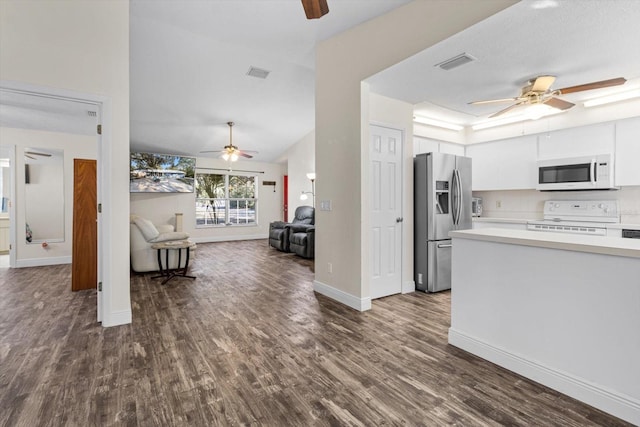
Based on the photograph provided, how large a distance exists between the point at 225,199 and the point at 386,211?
274 inches

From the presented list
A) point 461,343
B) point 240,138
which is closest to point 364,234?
point 461,343

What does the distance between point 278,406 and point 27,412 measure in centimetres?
140

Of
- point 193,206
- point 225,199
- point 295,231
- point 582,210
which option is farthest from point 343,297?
point 225,199

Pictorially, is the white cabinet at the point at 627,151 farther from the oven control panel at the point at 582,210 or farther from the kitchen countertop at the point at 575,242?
the kitchen countertop at the point at 575,242

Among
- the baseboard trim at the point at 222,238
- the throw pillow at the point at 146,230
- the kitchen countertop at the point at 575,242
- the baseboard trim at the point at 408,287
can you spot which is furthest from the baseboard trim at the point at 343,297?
the baseboard trim at the point at 222,238

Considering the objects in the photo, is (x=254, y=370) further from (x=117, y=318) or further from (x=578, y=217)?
(x=578, y=217)

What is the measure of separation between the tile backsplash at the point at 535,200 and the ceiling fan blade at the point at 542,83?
2219 millimetres

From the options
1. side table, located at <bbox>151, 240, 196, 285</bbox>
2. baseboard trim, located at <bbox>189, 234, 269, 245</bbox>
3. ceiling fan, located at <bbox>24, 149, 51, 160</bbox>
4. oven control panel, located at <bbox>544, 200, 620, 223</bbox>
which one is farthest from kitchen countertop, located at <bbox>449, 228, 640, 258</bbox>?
baseboard trim, located at <bbox>189, 234, 269, 245</bbox>

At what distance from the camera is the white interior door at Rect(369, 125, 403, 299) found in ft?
12.0

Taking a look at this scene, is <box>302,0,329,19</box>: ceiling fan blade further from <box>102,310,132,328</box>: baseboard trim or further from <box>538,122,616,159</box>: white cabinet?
<box>538,122,616,159</box>: white cabinet

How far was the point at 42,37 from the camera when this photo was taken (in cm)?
265

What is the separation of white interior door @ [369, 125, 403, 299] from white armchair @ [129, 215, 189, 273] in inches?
124

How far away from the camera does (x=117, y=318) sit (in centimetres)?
292

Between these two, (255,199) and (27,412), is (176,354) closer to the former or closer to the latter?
(27,412)
